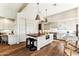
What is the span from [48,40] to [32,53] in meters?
0.41

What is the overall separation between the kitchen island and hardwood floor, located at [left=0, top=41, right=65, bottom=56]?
7 cm

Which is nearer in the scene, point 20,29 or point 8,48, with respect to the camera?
point 8,48

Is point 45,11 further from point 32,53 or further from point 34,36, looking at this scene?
point 32,53

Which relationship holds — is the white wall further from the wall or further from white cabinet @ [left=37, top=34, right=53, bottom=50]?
white cabinet @ [left=37, top=34, right=53, bottom=50]

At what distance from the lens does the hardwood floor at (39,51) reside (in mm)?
2158

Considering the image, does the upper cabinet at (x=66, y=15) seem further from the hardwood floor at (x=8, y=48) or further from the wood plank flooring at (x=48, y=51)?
Answer: the hardwood floor at (x=8, y=48)

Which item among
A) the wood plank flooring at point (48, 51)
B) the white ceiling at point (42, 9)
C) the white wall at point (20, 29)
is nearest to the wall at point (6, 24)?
the white wall at point (20, 29)

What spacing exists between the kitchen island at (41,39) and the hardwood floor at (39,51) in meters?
0.07

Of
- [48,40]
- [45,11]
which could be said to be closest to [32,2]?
[45,11]

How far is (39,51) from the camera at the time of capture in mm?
2170

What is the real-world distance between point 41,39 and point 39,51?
0.24 metres

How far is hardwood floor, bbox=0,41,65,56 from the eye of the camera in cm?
216

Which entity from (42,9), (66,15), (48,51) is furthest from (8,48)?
(66,15)

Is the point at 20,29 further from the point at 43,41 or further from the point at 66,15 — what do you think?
the point at 66,15
